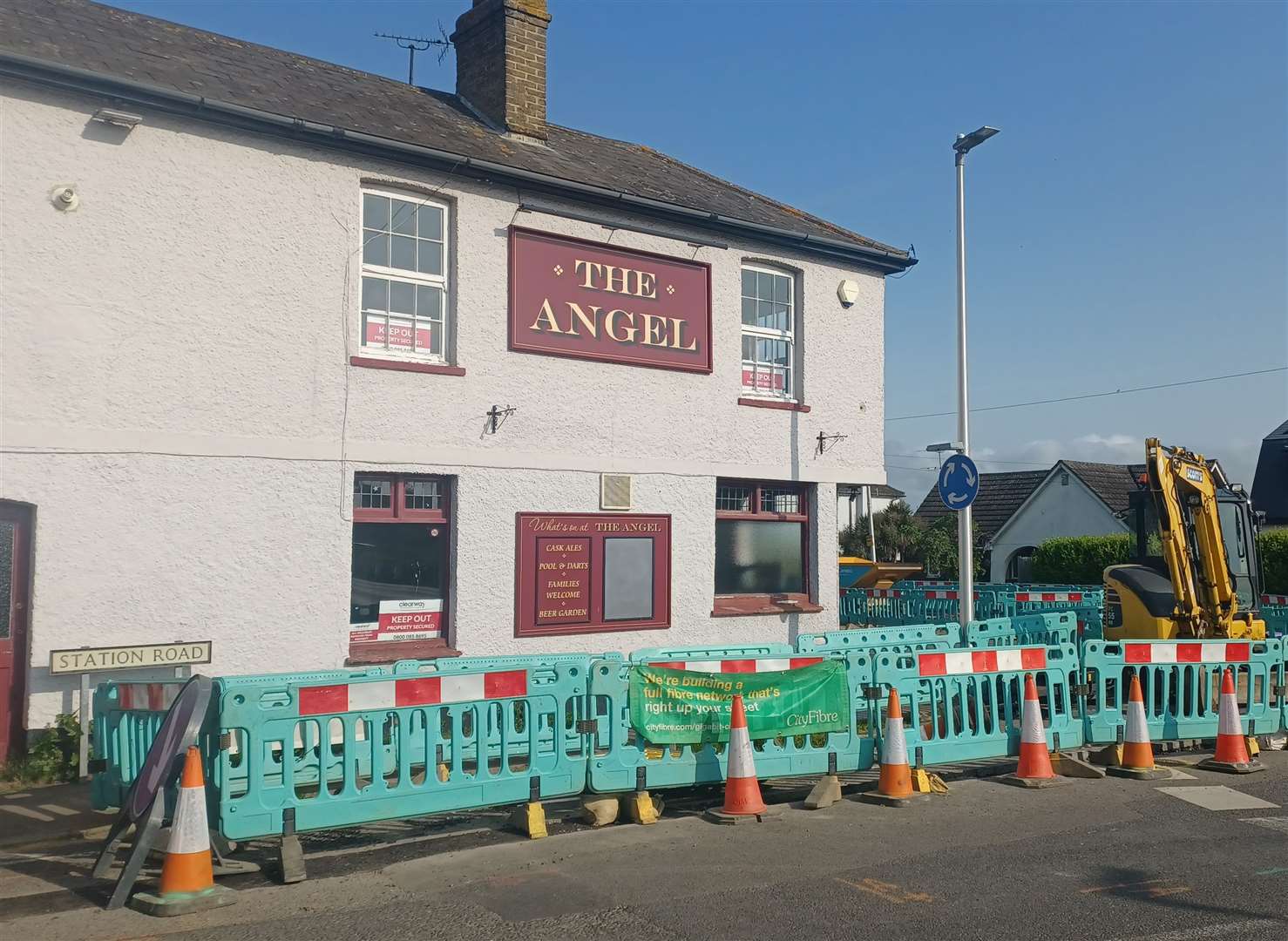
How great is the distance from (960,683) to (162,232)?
8438mm

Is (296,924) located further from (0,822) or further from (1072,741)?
(1072,741)

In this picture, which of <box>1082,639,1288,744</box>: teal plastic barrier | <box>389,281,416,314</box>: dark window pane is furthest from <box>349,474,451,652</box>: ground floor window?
<box>1082,639,1288,744</box>: teal plastic barrier

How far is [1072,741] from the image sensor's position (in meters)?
10.4

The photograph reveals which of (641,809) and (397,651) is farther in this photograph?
(397,651)

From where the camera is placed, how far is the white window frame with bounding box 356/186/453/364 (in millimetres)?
11648

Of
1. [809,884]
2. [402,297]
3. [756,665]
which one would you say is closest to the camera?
[809,884]

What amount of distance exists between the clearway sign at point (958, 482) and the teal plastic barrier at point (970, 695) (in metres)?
3.41

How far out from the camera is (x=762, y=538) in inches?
586

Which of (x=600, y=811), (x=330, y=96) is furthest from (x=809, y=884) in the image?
(x=330, y=96)

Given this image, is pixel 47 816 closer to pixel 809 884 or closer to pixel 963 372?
pixel 809 884

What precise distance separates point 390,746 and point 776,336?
902 centimetres

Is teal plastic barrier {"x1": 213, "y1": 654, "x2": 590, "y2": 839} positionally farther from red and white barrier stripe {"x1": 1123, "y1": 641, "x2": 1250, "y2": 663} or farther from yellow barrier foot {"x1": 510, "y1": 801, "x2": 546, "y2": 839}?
red and white barrier stripe {"x1": 1123, "y1": 641, "x2": 1250, "y2": 663}

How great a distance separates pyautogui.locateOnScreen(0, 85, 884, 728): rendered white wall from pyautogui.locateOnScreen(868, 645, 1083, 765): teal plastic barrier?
4.36 metres

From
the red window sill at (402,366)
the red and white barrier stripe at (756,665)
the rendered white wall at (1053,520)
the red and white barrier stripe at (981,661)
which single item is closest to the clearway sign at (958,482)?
the red and white barrier stripe at (981,661)
